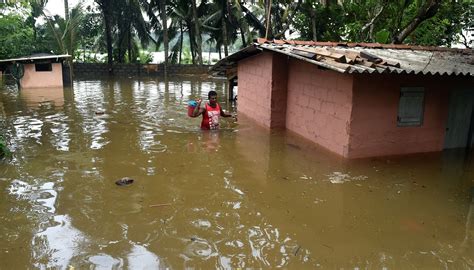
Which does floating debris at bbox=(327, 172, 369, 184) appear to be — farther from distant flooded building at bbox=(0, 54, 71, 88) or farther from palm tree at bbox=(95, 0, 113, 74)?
palm tree at bbox=(95, 0, 113, 74)

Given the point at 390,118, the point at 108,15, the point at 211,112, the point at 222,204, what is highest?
the point at 108,15

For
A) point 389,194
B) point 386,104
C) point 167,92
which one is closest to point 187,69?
point 167,92

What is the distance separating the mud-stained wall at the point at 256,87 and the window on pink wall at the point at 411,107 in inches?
147

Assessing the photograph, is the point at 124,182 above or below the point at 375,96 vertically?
below

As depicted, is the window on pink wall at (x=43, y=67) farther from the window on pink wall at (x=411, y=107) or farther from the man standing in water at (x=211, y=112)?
the window on pink wall at (x=411, y=107)

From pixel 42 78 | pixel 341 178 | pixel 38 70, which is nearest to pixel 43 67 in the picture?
pixel 38 70

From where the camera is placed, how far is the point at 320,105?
→ 948cm

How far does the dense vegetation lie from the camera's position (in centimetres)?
1581

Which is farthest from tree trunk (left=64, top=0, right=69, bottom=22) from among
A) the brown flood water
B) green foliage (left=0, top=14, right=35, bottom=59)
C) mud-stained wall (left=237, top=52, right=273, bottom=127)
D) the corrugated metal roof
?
the corrugated metal roof

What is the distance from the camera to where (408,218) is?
219 inches

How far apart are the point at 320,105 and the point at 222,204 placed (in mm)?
4509

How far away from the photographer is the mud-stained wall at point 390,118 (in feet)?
27.1

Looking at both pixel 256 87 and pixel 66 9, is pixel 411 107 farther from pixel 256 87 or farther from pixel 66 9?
pixel 66 9

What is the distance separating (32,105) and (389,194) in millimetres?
14081
